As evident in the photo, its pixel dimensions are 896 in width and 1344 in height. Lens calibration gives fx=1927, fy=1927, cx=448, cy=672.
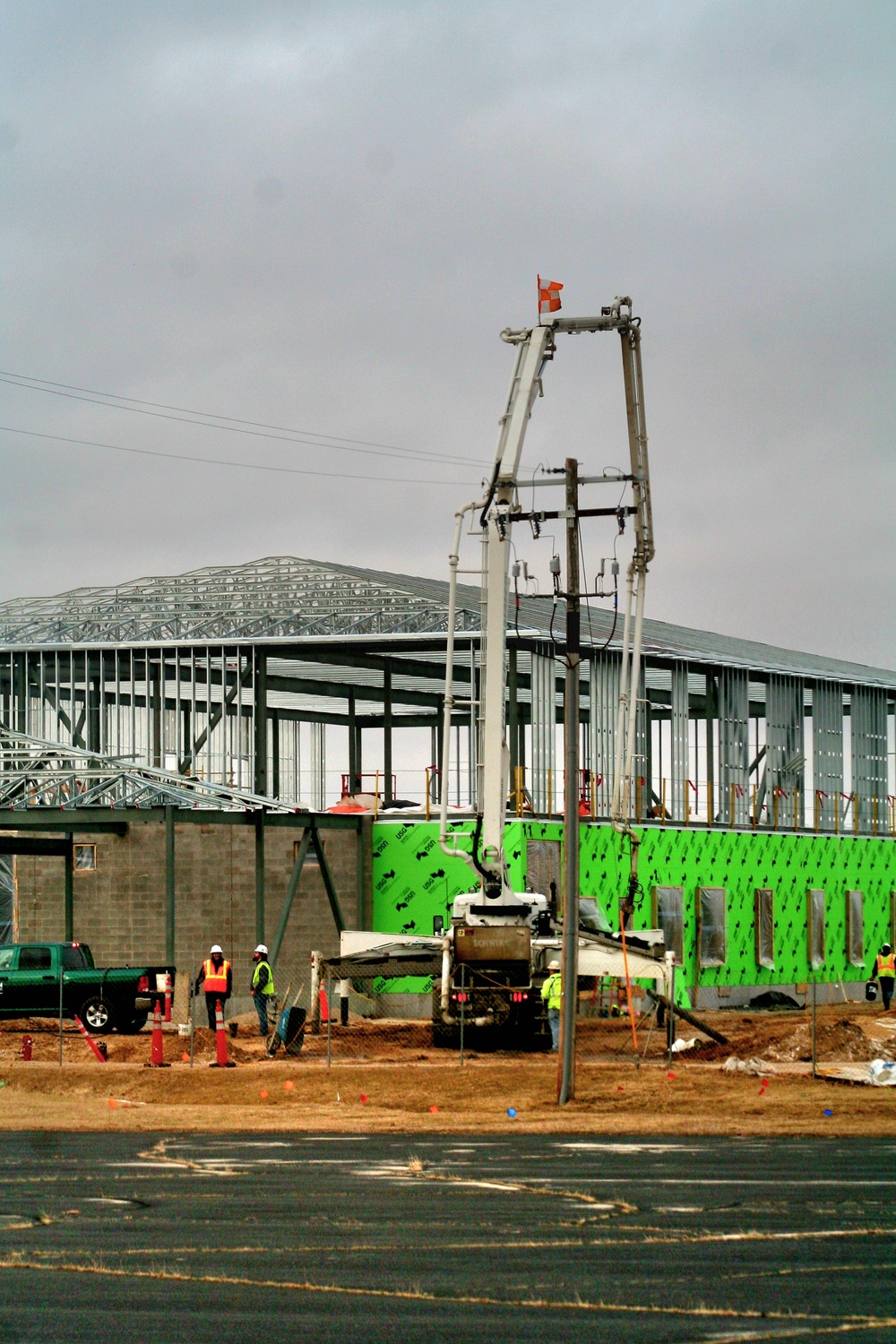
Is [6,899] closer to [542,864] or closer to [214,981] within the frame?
[542,864]

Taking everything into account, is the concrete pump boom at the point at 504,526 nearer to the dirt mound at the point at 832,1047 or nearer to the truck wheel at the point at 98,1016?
the dirt mound at the point at 832,1047

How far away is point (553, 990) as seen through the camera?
28.0 metres

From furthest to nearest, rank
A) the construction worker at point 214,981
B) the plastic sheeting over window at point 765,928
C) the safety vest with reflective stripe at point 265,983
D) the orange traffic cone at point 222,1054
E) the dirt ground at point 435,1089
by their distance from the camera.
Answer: the plastic sheeting over window at point 765,928 → the safety vest with reflective stripe at point 265,983 → the construction worker at point 214,981 → the orange traffic cone at point 222,1054 → the dirt ground at point 435,1089

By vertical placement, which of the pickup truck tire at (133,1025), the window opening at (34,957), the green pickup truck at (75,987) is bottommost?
the pickup truck tire at (133,1025)

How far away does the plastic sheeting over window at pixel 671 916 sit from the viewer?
43.0 m

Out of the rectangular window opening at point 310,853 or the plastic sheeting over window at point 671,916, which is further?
the plastic sheeting over window at point 671,916

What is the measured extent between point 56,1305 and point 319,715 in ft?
154

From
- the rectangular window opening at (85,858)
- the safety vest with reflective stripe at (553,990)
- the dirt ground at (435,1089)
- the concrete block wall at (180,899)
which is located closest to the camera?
the dirt ground at (435,1089)

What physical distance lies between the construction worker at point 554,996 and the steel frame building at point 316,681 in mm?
9655

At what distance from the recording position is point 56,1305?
10156mm

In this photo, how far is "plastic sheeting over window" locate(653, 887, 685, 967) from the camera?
141 ft

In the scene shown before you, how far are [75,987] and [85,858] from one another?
5952 millimetres

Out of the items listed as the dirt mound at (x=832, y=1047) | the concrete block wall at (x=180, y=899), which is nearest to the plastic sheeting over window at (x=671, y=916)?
the concrete block wall at (x=180, y=899)

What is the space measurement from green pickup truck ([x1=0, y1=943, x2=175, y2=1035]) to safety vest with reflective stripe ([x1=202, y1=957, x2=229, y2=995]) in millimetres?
1452
